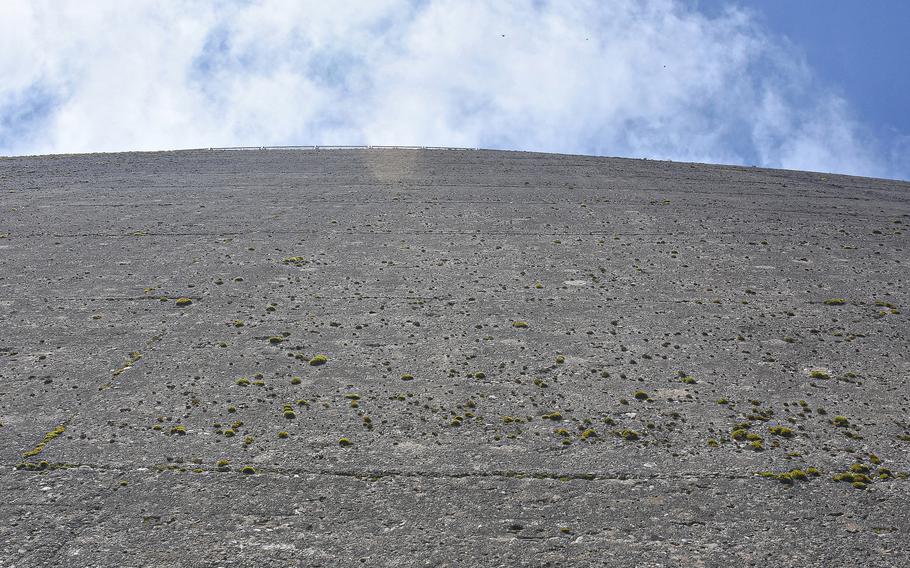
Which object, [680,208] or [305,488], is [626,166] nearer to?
[680,208]

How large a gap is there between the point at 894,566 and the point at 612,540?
2476 millimetres

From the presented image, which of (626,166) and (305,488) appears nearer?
(305,488)

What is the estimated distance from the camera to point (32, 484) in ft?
24.7

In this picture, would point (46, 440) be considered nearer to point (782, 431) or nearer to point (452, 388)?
point (452, 388)

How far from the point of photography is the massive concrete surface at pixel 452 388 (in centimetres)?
674

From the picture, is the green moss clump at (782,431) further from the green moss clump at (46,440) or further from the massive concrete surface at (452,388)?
the green moss clump at (46,440)

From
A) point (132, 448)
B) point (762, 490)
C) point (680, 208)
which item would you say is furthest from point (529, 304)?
point (680, 208)

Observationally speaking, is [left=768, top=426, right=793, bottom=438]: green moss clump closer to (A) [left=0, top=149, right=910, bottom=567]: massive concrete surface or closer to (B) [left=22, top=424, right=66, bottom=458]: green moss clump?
(A) [left=0, top=149, right=910, bottom=567]: massive concrete surface

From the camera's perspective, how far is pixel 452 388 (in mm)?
10062

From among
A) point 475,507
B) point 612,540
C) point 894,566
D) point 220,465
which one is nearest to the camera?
point 894,566

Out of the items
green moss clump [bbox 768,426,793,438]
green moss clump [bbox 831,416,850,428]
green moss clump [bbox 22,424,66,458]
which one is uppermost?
green moss clump [bbox 831,416,850,428]

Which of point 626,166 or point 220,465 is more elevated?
point 626,166

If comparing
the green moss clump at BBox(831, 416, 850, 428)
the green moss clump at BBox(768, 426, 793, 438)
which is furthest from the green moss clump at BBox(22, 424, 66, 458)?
the green moss clump at BBox(831, 416, 850, 428)

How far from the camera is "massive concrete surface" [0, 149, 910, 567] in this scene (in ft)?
22.1
